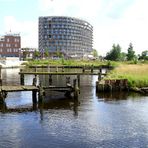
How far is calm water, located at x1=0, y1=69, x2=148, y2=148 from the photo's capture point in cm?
2841

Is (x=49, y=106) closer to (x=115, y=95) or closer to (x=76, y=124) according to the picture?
(x=76, y=124)

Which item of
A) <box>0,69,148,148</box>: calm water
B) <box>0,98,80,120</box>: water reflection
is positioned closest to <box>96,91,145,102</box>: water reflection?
<box>0,69,148,148</box>: calm water

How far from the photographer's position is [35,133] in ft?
102

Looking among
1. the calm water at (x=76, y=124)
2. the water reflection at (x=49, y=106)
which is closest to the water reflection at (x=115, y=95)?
the calm water at (x=76, y=124)

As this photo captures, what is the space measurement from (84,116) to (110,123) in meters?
4.50

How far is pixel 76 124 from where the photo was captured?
3472 cm

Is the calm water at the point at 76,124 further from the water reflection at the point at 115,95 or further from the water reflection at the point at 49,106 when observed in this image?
the water reflection at the point at 115,95

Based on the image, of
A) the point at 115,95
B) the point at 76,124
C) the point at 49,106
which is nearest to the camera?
the point at 76,124

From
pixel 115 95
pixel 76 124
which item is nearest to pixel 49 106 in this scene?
pixel 76 124

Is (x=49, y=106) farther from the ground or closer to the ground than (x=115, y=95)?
closer to the ground

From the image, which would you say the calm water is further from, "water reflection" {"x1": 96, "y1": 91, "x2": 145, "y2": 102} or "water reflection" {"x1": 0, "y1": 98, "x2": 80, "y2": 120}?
"water reflection" {"x1": 96, "y1": 91, "x2": 145, "y2": 102}

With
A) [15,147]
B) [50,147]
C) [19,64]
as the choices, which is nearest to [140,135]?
[50,147]

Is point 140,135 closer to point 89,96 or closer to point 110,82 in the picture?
point 89,96

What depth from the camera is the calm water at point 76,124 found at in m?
28.4
